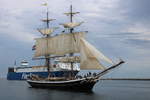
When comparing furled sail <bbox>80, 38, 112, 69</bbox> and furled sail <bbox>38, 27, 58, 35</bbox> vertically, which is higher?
furled sail <bbox>38, 27, 58, 35</bbox>

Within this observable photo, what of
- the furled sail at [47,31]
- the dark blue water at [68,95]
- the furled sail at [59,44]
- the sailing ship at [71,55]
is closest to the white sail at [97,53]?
the sailing ship at [71,55]

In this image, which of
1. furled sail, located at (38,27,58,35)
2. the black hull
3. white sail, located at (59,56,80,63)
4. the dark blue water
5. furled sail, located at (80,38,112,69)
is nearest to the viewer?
the dark blue water

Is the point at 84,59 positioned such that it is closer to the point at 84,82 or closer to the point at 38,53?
the point at 84,82

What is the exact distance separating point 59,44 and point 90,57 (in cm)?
1764

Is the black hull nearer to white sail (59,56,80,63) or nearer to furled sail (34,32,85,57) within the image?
white sail (59,56,80,63)

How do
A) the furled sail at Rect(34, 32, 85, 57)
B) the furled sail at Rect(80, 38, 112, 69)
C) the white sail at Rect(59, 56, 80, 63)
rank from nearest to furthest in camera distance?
the furled sail at Rect(80, 38, 112, 69), the white sail at Rect(59, 56, 80, 63), the furled sail at Rect(34, 32, 85, 57)

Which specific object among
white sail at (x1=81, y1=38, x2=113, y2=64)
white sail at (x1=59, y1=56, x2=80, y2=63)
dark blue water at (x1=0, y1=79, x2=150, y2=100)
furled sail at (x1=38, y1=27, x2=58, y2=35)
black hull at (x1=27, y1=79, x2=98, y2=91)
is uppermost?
furled sail at (x1=38, y1=27, x2=58, y2=35)

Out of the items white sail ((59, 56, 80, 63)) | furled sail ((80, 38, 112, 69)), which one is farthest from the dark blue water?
white sail ((59, 56, 80, 63))

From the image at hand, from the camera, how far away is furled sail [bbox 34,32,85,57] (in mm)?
72631

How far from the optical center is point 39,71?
117250 mm

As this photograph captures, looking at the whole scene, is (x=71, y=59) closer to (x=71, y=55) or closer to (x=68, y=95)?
(x=71, y=55)

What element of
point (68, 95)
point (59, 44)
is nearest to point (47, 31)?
point (59, 44)

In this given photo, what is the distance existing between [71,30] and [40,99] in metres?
28.9

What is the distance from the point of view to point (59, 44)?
77.9 m
